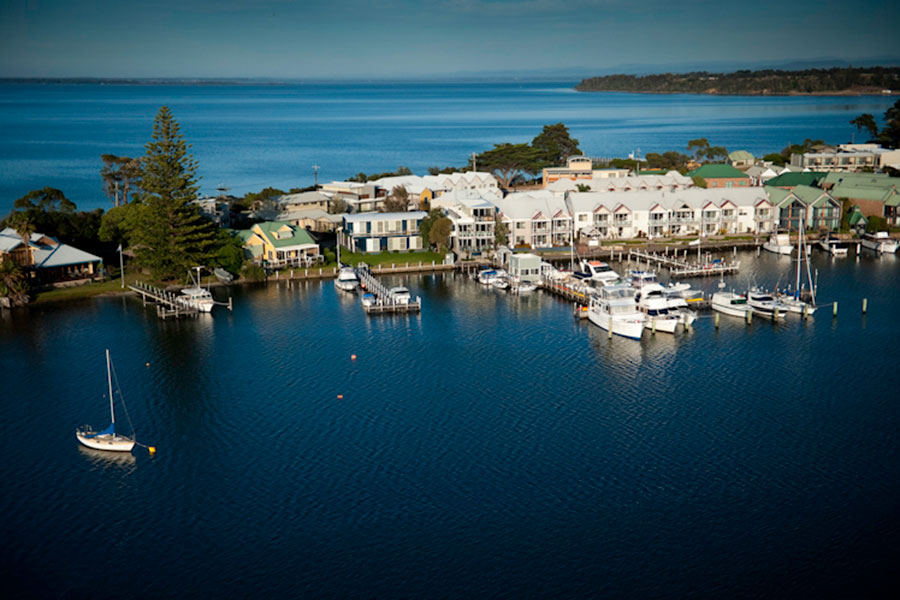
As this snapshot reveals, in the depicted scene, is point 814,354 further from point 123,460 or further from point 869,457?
point 123,460

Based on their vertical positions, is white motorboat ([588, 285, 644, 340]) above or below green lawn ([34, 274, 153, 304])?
below

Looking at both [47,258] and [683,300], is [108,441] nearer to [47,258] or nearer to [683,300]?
[47,258]

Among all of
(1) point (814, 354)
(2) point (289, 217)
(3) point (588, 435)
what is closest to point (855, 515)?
(3) point (588, 435)

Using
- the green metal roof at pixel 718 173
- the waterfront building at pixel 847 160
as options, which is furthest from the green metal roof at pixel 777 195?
the waterfront building at pixel 847 160

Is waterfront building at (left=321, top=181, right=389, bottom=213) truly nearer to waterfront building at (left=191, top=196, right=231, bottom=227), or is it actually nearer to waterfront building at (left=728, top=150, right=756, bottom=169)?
waterfront building at (left=191, top=196, right=231, bottom=227)

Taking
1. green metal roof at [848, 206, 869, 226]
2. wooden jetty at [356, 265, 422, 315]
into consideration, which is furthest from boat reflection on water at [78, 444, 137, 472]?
green metal roof at [848, 206, 869, 226]
